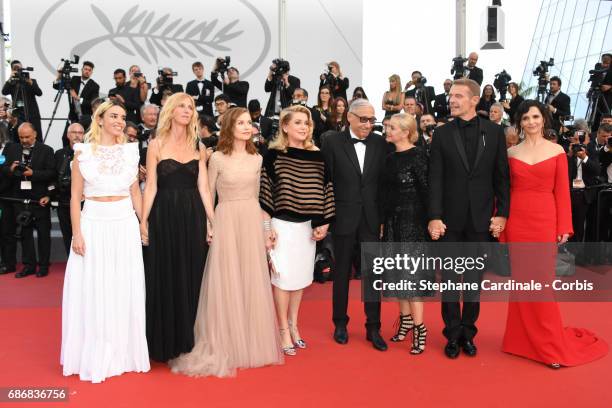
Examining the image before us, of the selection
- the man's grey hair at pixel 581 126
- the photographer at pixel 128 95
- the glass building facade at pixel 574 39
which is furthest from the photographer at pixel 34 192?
the glass building facade at pixel 574 39

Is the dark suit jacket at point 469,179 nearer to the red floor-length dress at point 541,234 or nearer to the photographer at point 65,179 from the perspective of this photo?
the red floor-length dress at point 541,234

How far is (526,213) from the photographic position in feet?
12.5

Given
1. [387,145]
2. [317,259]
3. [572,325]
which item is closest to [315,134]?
[317,259]

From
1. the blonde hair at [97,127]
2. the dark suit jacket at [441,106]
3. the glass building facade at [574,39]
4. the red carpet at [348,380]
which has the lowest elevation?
the red carpet at [348,380]

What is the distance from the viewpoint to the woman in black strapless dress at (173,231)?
12.2 feet

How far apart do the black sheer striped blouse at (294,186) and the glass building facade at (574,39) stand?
60.1ft

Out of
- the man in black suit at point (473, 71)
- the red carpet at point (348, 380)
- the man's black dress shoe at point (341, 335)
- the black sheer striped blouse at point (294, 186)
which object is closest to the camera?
the red carpet at point (348, 380)

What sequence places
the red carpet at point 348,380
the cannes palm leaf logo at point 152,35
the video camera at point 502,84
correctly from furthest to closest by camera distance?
the cannes palm leaf logo at point 152,35 → the video camera at point 502,84 → the red carpet at point 348,380

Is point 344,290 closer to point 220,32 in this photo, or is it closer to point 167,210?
point 167,210

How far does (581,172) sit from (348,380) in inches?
182

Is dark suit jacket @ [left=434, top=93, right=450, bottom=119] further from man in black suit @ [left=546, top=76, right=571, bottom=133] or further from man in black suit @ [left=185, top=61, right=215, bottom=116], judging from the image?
man in black suit @ [left=185, top=61, right=215, bottom=116]

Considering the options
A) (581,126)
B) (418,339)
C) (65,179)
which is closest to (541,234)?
(418,339)

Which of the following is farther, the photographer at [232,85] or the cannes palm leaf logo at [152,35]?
the cannes palm leaf logo at [152,35]

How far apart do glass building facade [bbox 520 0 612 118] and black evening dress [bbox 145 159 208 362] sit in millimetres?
18868
